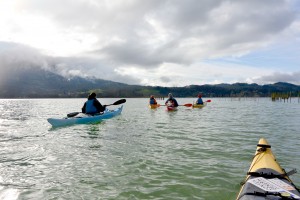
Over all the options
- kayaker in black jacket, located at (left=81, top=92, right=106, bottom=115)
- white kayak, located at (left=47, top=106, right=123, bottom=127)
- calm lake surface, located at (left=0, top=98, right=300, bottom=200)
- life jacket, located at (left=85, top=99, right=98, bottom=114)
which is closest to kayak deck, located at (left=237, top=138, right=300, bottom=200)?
calm lake surface, located at (left=0, top=98, right=300, bottom=200)

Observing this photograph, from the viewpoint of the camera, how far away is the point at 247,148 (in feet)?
40.0

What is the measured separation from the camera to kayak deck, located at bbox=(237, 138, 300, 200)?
493cm

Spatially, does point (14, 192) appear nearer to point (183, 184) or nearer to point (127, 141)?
point (183, 184)

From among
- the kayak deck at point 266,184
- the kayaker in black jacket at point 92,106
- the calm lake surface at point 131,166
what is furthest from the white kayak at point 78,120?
the kayak deck at point 266,184

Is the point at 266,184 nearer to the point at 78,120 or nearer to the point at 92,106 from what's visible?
the point at 78,120

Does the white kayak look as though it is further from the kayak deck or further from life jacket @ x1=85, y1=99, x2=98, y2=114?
the kayak deck

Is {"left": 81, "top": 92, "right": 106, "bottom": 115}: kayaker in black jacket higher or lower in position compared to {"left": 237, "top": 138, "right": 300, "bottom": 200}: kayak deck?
higher

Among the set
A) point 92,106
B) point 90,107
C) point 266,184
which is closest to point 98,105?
point 92,106

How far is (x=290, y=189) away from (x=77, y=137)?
13.1 metres

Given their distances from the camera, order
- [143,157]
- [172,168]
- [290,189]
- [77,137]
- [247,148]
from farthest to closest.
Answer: [77,137], [247,148], [143,157], [172,168], [290,189]

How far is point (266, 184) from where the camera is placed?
5.52 meters

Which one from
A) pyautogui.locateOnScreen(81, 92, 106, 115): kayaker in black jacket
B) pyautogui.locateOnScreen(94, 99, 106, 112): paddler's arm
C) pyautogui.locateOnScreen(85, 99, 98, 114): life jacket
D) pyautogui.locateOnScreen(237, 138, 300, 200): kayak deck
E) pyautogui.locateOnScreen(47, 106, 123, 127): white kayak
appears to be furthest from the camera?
pyautogui.locateOnScreen(94, 99, 106, 112): paddler's arm

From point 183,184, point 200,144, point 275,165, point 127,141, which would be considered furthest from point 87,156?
point 275,165

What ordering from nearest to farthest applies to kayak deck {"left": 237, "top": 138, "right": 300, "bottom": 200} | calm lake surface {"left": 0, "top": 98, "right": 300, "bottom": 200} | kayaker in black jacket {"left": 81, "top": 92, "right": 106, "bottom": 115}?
kayak deck {"left": 237, "top": 138, "right": 300, "bottom": 200} < calm lake surface {"left": 0, "top": 98, "right": 300, "bottom": 200} < kayaker in black jacket {"left": 81, "top": 92, "right": 106, "bottom": 115}
